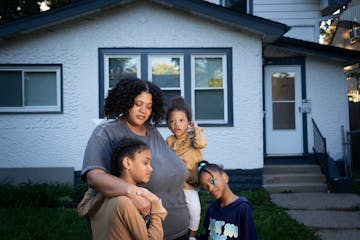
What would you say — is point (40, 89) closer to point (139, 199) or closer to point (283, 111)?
point (283, 111)

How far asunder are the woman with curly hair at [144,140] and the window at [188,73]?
19.7 ft

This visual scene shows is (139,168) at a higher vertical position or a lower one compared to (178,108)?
lower

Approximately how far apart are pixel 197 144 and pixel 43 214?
13.1 feet

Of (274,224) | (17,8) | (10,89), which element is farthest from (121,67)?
(17,8)

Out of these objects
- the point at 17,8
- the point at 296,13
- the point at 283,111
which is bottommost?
the point at 283,111

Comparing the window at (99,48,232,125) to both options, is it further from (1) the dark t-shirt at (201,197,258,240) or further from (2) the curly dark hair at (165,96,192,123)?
(1) the dark t-shirt at (201,197,258,240)

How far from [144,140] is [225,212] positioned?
0.79 m

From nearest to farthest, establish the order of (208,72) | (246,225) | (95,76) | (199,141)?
1. (246,225)
2. (199,141)
3. (95,76)
4. (208,72)

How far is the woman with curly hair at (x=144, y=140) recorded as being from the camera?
7.29ft

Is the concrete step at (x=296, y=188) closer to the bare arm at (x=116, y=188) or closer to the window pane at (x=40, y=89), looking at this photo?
the window pane at (x=40, y=89)

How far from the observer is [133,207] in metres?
1.96

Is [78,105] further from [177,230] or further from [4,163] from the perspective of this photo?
[177,230]

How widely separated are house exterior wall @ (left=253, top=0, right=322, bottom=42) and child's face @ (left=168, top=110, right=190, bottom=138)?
8883 mm

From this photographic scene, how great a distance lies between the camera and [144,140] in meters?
2.45
